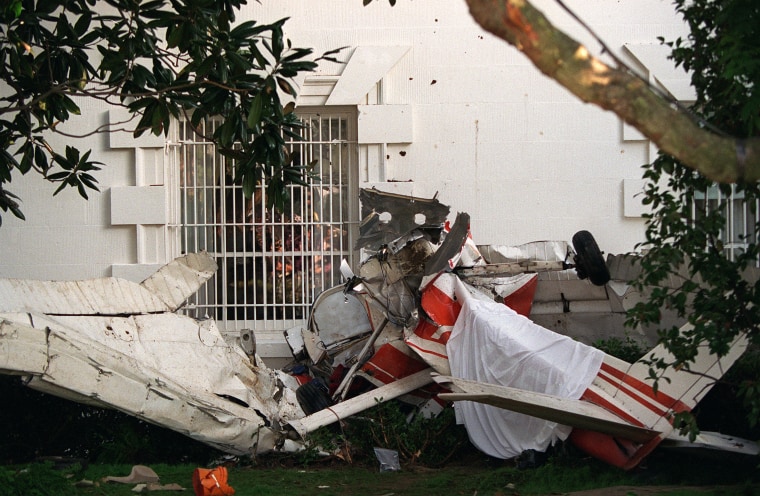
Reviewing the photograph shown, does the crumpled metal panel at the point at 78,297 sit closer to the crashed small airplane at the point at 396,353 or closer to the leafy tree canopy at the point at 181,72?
the crashed small airplane at the point at 396,353

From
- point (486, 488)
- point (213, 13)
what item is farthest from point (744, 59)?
point (213, 13)

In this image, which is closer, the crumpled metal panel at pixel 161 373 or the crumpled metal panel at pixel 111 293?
the crumpled metal panel at pixel 161 373

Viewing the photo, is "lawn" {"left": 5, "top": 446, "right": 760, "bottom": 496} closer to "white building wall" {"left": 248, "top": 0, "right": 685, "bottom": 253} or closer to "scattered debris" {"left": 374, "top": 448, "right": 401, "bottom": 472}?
"scattered debris" {"left": 374, "top": 448, "right": 401, "bottom": 472}

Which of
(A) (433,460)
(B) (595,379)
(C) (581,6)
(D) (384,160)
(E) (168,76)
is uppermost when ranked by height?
(C) (581,6)

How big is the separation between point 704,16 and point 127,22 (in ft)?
14.0

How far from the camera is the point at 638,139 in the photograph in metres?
9.36

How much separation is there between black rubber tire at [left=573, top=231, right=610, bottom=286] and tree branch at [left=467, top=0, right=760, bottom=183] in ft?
15.1

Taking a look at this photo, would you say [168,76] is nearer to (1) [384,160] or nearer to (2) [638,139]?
(1) [384,160]

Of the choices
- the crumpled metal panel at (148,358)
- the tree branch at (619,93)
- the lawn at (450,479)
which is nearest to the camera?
the tree branch at (619,93)

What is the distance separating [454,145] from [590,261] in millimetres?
2608

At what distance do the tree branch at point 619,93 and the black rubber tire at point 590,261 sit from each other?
4592 mm

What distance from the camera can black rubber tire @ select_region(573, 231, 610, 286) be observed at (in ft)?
24.3

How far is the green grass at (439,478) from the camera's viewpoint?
5.81 m

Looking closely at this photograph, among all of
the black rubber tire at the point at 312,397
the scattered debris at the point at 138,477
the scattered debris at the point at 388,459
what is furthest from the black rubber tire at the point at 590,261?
the scattered debris at the point at 138,477
